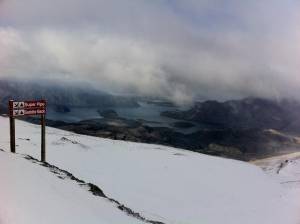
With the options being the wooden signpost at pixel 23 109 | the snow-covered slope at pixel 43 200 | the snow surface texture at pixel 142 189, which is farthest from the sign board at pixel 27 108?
the snow-covered slope at pixel 43 200

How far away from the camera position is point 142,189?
23.6m

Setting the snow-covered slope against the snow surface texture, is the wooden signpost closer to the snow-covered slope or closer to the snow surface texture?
the snow surface texture

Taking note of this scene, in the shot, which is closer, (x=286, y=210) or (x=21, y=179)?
(x=21, y=179)

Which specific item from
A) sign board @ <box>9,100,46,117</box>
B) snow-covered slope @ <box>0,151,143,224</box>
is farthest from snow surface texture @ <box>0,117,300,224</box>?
sign board @ <box>9,100,46,117</box>

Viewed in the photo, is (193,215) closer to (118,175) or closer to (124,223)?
(118,175)

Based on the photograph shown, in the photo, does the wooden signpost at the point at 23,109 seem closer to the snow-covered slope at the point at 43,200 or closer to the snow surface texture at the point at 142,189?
the snow surface texture at the point at 142,189

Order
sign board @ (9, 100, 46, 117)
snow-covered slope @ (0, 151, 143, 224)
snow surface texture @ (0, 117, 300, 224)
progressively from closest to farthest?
snow-covered slope @ (0, 151, 143, 224) → snow surface texture @ (0, 117, 300, 224) → sign board @ (9, 100, 46, 117)

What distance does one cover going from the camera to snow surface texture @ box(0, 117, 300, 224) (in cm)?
1190

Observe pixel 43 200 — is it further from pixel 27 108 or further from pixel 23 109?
pixel 27 108

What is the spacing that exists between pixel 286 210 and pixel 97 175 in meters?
11.2

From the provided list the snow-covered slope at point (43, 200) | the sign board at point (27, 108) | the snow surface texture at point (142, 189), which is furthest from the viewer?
the sign board at point (27, 108)

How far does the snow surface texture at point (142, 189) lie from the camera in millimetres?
11898

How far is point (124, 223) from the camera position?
12.6 m

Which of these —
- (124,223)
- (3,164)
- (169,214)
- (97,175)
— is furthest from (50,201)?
(97,175)
